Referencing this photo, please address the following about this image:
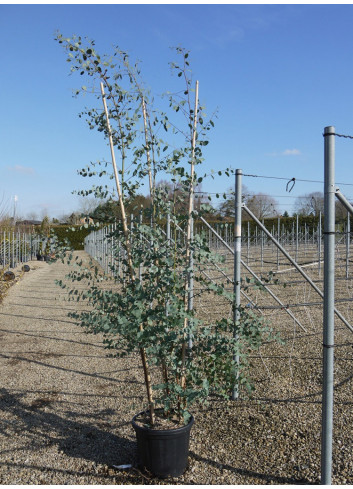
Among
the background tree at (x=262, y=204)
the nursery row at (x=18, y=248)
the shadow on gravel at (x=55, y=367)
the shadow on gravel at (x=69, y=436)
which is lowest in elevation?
the shadow on gravel at (x=69, y=436)

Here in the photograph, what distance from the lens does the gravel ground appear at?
2.71m

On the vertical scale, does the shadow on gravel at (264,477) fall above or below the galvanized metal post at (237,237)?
below

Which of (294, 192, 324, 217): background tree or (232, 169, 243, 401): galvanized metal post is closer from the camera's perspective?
(232, 169, 243, 401): galvanized metal post

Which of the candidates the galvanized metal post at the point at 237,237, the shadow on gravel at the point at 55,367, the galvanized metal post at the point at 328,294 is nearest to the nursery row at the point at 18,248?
the shadow on gravel at the point at 55,367

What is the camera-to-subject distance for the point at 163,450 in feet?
8.60

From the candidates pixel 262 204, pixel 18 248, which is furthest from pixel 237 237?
pixel 18 248

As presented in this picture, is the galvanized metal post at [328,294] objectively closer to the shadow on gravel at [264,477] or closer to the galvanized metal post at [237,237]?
the shadow on gravel at [264,477]

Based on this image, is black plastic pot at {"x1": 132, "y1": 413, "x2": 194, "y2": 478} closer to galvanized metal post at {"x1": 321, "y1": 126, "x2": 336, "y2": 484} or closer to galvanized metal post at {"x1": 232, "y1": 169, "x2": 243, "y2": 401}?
galvanized metal post at {"x1": 321, "y1": 126, "x2": 336, "y2": 484}

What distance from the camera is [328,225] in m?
2.30

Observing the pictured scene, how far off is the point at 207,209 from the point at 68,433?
2.05m

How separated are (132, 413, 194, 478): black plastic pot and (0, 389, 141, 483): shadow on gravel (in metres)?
0.14

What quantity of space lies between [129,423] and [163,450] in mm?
897

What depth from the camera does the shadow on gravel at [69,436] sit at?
114 inches

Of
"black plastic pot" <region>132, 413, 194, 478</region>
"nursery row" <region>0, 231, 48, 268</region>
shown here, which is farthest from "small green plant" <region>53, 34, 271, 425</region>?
"nursery row" <region>0, 231, 48, 268</region>
